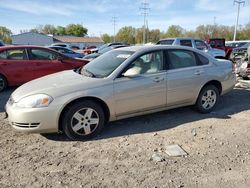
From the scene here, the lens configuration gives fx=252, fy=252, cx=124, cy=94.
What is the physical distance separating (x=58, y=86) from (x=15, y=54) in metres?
4.39

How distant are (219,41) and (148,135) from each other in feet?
50.6

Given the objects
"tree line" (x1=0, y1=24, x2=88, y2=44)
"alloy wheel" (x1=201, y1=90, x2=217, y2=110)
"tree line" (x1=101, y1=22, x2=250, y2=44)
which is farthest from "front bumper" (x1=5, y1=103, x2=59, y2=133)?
"tree line" (x1=0, y1=24, x2=88, y2=44)

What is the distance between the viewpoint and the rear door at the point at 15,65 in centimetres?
748

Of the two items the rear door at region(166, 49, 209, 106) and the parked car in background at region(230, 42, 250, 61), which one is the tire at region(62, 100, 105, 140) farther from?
the parked car in background at region(230, 42, 250, 61)

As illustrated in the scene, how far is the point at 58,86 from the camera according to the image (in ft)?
13.2

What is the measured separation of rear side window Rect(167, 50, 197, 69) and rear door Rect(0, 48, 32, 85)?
469 centimetres

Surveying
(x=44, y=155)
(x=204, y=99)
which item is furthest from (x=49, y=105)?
(x=204, y=99)

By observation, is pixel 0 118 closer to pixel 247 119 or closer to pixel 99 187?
pixel 99 187

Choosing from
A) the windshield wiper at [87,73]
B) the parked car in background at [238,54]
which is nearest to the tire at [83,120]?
the windshield wiper at [87,73]

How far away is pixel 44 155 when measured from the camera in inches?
143

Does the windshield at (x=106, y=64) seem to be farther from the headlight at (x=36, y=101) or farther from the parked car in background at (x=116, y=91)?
the headlight at (x=36, y=101)

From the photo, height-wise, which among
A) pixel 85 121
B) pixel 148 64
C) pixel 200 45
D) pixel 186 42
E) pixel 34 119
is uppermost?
pixel 186 42

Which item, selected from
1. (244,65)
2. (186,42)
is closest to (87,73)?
(244,65)

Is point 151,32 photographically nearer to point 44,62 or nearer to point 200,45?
point 200,45
